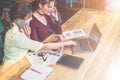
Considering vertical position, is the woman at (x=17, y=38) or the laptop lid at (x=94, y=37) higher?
the woman at (x=17, y=38)

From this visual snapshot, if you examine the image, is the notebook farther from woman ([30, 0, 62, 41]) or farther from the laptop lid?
woman ([30, 0, 62, 41])

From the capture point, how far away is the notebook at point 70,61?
1644 mm

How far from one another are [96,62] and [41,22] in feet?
2.59

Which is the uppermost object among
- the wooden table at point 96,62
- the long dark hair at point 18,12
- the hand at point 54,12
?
the long dark hair at point 18,12

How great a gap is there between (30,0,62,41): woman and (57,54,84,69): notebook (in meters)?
0.48

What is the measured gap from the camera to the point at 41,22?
2.24 metres

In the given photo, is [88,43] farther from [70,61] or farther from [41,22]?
[41,22]

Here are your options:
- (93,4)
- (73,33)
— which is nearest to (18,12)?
(73,33)

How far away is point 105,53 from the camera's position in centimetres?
183

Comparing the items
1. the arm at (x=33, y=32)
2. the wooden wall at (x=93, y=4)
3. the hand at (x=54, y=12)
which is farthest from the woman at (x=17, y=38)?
the wooden wall at (x=93, y=4)

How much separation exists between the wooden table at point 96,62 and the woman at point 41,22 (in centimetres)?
15

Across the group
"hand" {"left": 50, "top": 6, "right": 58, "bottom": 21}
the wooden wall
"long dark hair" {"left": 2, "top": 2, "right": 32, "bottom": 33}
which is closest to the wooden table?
"hand" {"left": 50, "top": 6, "right": 58, "bottom": 21}

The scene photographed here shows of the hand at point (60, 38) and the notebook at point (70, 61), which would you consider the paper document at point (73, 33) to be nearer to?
the hand at point (60, 38)

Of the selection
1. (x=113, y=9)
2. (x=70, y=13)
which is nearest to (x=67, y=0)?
(x=70, y=13)
